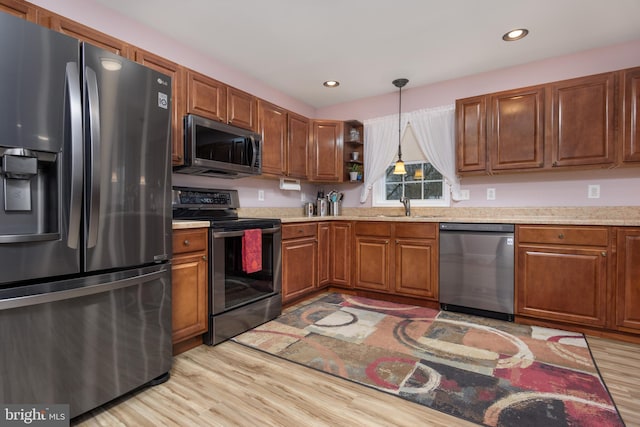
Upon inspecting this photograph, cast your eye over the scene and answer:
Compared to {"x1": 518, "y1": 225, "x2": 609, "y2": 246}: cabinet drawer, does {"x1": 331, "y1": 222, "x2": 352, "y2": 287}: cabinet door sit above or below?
below

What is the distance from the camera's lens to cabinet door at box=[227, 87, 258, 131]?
9.56 ft

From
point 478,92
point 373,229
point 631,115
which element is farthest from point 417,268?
point 631,115

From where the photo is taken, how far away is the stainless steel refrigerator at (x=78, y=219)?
1.29 m

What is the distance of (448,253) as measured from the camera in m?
3.04

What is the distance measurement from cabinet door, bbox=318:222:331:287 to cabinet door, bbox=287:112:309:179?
2.27ft

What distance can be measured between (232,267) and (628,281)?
9.86 feet

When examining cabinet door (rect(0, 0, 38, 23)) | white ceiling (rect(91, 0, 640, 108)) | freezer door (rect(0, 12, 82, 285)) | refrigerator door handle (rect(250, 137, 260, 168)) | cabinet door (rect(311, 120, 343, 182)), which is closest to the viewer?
freezer door (rect(0, 12, 82, 285))

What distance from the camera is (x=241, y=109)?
9.92ft

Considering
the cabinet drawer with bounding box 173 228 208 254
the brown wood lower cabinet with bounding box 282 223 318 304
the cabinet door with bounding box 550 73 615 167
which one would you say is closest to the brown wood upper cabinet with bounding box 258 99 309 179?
the brown wood lower cabinet with bounding box 282 223 318 304

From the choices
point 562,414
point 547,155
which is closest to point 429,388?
point 562,414

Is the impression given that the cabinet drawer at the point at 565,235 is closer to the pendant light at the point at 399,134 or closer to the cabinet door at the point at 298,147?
the pendant light at the point at 399,134

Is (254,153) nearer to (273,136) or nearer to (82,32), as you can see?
(273,136)

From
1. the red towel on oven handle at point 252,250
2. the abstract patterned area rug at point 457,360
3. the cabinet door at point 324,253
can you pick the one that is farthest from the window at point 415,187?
the red towel on oven handle at point 252,250

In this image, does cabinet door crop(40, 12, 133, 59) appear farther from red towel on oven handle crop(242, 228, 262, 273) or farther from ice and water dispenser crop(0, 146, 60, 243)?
red towel on oven handle crop(242, 228, 262, 273)
